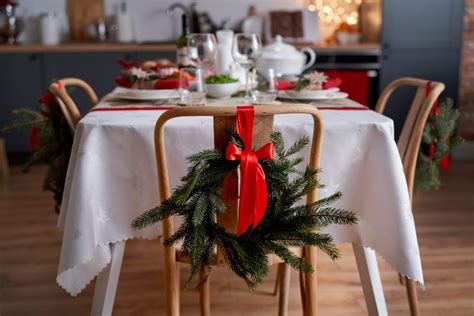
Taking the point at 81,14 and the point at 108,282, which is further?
the point at 81,14

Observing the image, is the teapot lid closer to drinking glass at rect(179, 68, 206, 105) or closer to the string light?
drinking glass at rect(179, 68, 206, 105)

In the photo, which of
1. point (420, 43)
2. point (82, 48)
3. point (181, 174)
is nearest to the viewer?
point (181, 174)

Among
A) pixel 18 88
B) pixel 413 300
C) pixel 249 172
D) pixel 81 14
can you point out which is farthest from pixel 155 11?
pixel 249 172

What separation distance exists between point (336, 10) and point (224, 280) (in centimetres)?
344

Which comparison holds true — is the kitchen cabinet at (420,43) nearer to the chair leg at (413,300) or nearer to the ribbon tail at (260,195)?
the chair leg at (413,300)

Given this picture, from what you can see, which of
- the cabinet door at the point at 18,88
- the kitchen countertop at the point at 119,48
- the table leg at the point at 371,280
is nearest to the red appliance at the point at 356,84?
the kitchen countertop at the point at 119,48

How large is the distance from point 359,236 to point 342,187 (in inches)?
6.8

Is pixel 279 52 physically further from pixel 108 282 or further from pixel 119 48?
pixel 119 48

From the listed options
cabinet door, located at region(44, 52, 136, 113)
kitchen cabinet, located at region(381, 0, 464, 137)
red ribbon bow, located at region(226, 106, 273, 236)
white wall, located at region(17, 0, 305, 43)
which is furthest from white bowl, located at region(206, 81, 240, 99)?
white wall, located at region(17, 0, 305, 43)

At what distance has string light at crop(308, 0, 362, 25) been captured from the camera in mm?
5369

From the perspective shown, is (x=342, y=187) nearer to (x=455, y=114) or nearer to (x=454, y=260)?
(x=455, y=114)

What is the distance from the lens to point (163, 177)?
1558 millimetres

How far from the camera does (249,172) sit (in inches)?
55.6

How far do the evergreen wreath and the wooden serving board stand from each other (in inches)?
162
